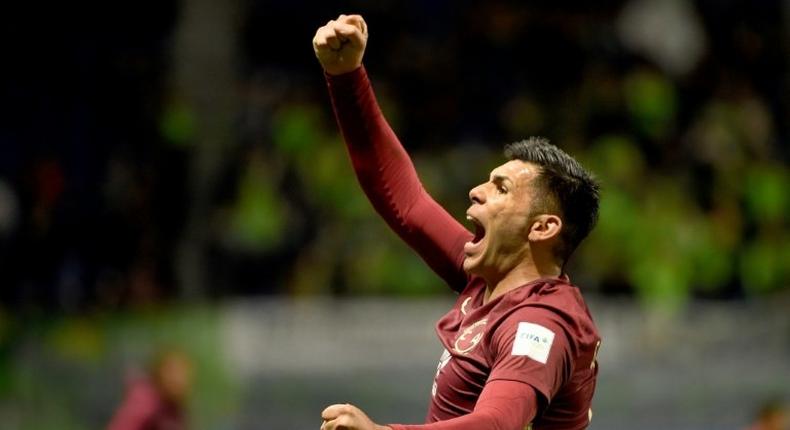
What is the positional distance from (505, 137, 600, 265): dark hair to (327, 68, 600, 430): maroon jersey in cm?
16

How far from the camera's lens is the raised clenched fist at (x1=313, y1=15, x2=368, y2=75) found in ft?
13.9

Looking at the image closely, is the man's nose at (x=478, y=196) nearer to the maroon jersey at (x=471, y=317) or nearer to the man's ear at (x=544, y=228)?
the man's ear at (x=544, y=228)

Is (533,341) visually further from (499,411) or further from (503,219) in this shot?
(503,219)

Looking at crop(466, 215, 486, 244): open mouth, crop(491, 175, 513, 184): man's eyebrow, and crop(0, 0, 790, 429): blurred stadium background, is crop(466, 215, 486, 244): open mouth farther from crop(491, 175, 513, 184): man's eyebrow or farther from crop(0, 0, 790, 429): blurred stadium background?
crop(0, 0, 790, 429): blurred stadium background

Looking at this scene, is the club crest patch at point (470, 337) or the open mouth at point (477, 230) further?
the open mouth at point (477, 230)

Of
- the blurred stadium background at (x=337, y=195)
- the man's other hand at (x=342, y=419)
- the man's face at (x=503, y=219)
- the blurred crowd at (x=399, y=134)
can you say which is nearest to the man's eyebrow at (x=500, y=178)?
the man's face at (x=503, y=219)

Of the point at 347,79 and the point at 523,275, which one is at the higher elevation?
the point at 347,79

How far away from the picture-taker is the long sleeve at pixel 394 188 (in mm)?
4473

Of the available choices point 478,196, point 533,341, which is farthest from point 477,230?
point 533,341

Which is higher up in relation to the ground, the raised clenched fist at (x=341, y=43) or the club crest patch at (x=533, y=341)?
the raised clenched fist at (x=341, y=43)

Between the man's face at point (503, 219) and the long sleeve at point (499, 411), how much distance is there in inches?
19.4

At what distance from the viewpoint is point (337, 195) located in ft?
38.9

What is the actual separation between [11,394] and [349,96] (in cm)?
547

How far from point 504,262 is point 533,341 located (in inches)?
15.6
